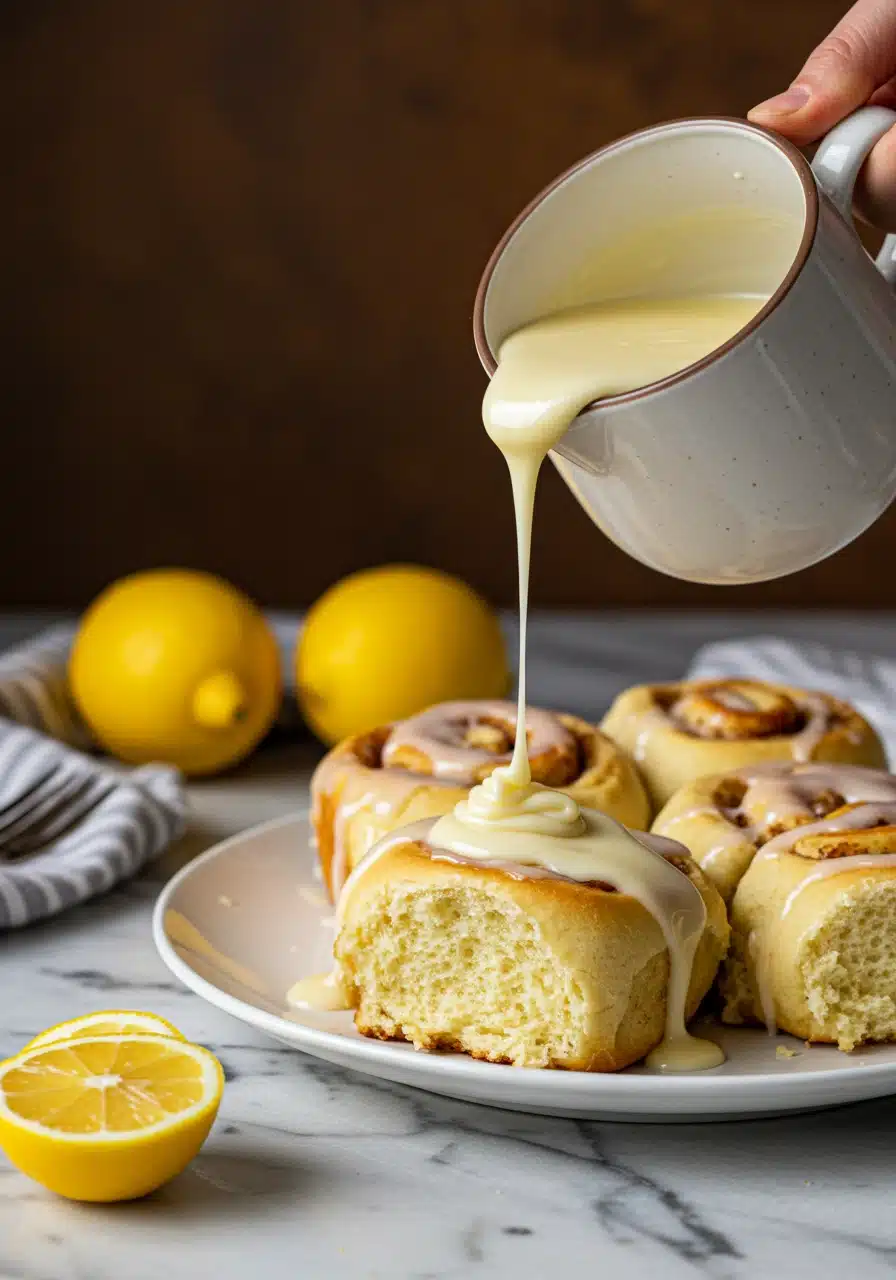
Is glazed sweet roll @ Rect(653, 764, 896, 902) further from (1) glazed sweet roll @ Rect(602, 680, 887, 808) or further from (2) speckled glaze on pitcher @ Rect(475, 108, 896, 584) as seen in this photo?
(2) speckled glaze on pitcher @ Rect(475, 108, 896, 584)

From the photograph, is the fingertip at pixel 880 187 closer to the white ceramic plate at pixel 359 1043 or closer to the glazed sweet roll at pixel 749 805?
the glazed sweet roll at pixel 749 805

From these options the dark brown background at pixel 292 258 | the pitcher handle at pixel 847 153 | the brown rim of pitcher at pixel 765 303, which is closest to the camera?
the brown rim of pitcher at pixel 765 303

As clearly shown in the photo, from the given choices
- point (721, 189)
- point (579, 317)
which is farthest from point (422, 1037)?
point (721, 189)

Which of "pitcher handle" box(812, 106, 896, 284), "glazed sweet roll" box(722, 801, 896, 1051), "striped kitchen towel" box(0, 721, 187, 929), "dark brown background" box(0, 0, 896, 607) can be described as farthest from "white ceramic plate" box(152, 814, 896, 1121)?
"dark brown background" box(0, 0, 896, 607)

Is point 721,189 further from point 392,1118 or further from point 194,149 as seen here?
point 194,149

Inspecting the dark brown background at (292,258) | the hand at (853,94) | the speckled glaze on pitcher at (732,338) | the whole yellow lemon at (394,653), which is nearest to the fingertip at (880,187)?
the hand at (853,94)

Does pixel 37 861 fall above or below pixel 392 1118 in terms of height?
below
